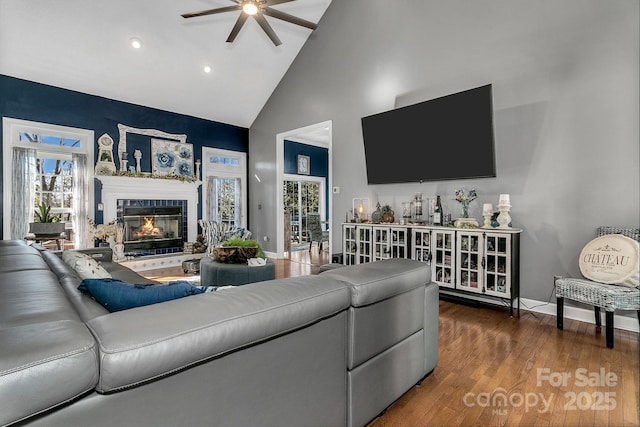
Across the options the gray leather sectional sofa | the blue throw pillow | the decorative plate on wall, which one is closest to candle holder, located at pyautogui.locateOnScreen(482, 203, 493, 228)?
the gray leather sectional sofa

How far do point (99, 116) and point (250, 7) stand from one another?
12.4 feet

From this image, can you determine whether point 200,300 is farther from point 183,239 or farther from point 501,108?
point 183,239

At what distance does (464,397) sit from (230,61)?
605 cm

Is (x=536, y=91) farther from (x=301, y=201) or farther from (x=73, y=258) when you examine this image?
(x=301, y=201)

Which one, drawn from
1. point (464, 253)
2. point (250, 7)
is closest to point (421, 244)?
point (464, 253)

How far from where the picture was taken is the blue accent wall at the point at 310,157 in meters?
8.57

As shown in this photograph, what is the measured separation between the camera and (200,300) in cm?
109

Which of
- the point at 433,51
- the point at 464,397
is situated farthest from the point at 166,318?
the point at 433,51

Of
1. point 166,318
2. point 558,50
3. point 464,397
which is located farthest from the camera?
point 558,50

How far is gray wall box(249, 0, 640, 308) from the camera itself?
9.80 feet

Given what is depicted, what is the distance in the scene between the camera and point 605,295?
2.58 meters

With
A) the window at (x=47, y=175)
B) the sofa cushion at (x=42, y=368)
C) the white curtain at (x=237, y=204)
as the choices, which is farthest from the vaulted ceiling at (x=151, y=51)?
the sofa cushion at (x=42, y=368)

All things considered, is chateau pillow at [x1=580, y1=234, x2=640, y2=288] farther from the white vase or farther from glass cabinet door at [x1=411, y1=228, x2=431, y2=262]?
the white vase

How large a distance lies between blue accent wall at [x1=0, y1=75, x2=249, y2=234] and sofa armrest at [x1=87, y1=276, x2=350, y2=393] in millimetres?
5730
